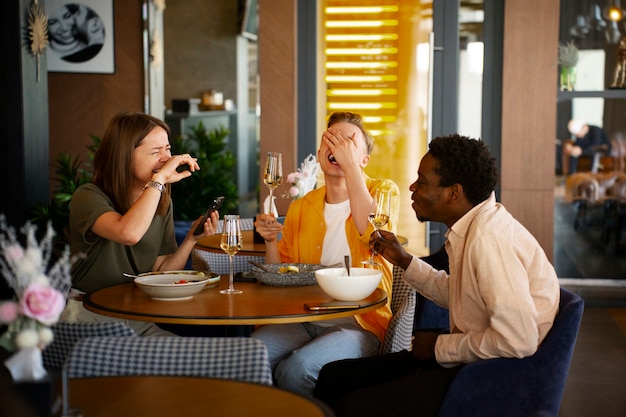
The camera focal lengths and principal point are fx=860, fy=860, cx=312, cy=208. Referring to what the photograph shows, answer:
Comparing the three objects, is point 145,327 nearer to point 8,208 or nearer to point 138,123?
point 138,123

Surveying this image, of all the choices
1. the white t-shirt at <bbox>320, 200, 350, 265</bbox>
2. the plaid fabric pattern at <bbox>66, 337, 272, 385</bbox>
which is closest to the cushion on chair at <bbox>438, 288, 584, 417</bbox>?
the plaid fabric pattern at <bbox>66, 337, 272, 385</bbox>

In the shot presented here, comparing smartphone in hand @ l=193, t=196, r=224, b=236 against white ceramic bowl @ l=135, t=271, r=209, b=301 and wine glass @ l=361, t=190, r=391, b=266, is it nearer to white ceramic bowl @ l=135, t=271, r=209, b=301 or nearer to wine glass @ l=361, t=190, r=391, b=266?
white ceramic bowl @ l=135, t=271, r=209, b=301

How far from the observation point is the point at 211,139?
28.4 feet

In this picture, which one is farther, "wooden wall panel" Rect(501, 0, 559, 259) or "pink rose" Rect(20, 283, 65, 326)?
"wooden wall panel" Rect(501, 0, 559, 259)

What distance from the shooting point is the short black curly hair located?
2586 mm

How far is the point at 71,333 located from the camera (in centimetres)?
220

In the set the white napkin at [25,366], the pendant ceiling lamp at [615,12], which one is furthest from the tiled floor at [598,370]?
the white napkin at [25,366]

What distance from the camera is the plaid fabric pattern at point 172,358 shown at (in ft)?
6.22

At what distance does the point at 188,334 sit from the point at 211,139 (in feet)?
16.1

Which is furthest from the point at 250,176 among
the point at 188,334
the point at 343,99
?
the point at 188,334

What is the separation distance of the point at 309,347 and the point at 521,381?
0.86 m

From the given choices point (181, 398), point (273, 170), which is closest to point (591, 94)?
point (273, 170)

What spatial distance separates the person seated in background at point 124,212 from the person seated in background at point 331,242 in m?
0.37

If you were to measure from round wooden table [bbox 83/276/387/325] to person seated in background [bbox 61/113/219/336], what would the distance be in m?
0.14
